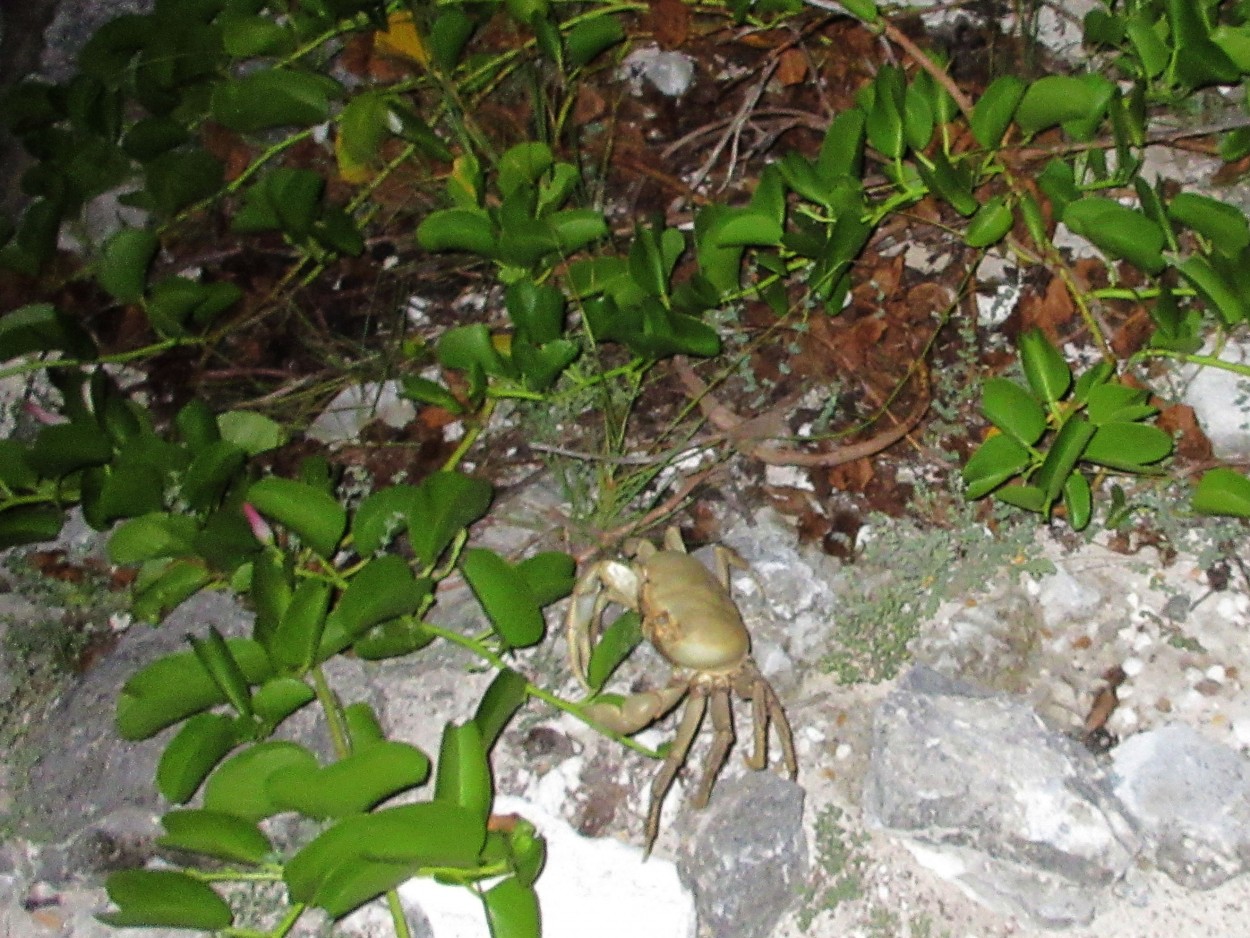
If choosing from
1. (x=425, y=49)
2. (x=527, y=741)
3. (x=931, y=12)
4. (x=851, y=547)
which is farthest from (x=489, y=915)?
(x=931, y=12)

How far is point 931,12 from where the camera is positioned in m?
1.43

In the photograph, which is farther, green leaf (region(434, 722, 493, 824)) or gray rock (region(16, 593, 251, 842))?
gray rock (region(16, 593, 251, 842))

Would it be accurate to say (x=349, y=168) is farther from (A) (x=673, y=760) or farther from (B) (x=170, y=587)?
(A) (x=673, y=760)

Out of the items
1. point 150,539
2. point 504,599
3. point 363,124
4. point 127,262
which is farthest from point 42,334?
point 504,599

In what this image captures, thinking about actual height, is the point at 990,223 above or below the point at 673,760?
above

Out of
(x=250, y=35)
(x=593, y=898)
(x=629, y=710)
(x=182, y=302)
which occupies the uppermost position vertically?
(x=250, y=35)

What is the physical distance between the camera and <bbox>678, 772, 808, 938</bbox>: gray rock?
3.13 ft

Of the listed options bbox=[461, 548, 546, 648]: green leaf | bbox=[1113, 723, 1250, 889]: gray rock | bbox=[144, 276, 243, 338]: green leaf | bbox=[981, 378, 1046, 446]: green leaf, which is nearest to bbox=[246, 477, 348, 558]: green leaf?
bbox=[461, 548, 546, 648]: green leaf

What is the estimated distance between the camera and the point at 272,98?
1.32 m

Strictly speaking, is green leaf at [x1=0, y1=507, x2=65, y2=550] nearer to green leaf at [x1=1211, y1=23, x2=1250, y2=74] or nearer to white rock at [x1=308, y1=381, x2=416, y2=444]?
white rock at [x1=308, y1=381, x2=416, y2=444]

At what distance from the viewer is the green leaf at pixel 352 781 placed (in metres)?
0.90

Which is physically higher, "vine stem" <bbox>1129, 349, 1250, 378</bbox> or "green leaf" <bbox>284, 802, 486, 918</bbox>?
"vine stem" <bbox>1129, 349, 1250, 378</bbox>

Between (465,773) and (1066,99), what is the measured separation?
2.81 feet

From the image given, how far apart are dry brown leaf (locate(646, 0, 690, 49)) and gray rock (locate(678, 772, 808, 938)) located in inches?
37.9
